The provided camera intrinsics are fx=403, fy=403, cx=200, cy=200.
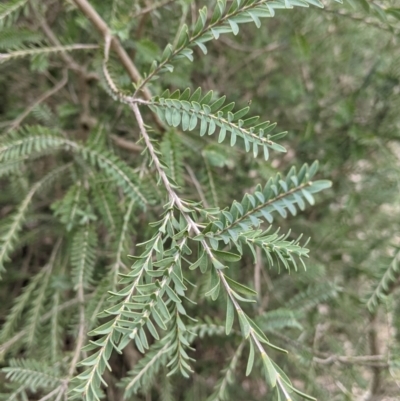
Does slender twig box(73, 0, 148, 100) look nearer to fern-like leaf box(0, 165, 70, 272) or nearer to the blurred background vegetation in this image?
the blurred background vegetation

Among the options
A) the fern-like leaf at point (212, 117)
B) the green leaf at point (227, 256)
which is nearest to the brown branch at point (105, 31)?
the fern-like leaf at point (212, 117)

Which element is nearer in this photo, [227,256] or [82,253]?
[227,256]

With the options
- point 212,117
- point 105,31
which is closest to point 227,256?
point 212,117

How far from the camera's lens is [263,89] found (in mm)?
1317

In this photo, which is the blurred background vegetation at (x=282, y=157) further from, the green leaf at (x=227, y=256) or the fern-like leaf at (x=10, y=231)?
the green leaf at (x=227, y=256)

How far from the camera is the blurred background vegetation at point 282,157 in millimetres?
812

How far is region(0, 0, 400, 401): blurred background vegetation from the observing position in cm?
81

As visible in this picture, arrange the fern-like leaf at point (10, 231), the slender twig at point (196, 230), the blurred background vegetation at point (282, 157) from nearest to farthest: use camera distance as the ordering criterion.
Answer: the slender twig at point (196, 230) → the fern-like leaf at point (10, 231) → the blurred background vegetation at point (282, 157)

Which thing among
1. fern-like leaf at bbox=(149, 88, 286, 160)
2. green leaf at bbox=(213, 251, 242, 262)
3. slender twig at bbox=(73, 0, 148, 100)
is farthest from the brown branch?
green leaf at bbox=(213, 251, 242, 262)

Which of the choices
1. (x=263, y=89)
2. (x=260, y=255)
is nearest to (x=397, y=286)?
(x=260, y=255)

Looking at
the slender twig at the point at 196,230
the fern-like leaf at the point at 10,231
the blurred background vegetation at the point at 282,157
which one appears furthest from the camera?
the blurred background vegetation at the point at 282,157

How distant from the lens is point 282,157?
3.96 ft

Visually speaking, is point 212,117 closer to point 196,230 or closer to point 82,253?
point 196,230

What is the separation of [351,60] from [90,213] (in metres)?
0.84
